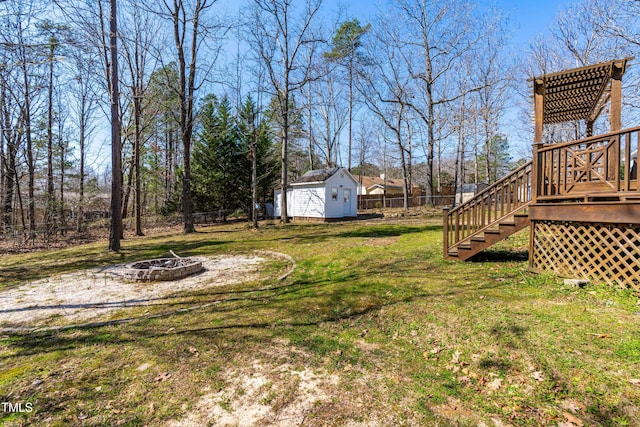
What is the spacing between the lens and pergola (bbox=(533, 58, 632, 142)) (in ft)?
17.0

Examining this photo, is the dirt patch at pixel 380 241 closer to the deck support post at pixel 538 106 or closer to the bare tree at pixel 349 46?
the deck support post at pixel 538 106

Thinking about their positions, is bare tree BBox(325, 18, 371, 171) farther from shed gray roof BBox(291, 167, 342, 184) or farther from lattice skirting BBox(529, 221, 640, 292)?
lattice skirting BBox(529, 221, 640, 292)

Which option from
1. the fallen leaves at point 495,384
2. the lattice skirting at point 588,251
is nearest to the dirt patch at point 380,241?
the lattice skirting at point 588,251

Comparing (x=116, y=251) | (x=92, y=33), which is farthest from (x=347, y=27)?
(x=116, y=251)

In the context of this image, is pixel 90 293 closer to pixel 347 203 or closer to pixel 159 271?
pixel 159 271

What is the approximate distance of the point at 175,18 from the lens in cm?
1308

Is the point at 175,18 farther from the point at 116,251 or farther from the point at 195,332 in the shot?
the point at 195,332

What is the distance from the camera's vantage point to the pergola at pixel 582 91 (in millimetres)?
5191

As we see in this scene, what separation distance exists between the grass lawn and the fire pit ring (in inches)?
59.2

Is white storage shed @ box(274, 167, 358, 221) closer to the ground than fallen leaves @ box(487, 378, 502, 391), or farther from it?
farther from it

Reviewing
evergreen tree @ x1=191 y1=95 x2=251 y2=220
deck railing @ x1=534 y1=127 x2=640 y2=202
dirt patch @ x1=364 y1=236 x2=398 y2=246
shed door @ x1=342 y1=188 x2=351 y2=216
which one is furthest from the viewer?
evergreen tree @ x1=191 y1=95 x2=251 y2=220

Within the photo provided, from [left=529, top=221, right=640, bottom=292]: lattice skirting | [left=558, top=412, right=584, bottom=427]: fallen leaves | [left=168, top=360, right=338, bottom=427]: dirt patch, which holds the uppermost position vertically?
[left=529, top=221, right=640, bottom=292]: lattice skirting

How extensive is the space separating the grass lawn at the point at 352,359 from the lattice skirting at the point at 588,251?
297 mm

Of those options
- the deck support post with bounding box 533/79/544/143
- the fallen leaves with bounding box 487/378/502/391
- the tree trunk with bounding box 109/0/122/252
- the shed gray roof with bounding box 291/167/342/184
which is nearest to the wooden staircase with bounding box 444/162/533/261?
the deck support post with bounding box 533/79/544/143
